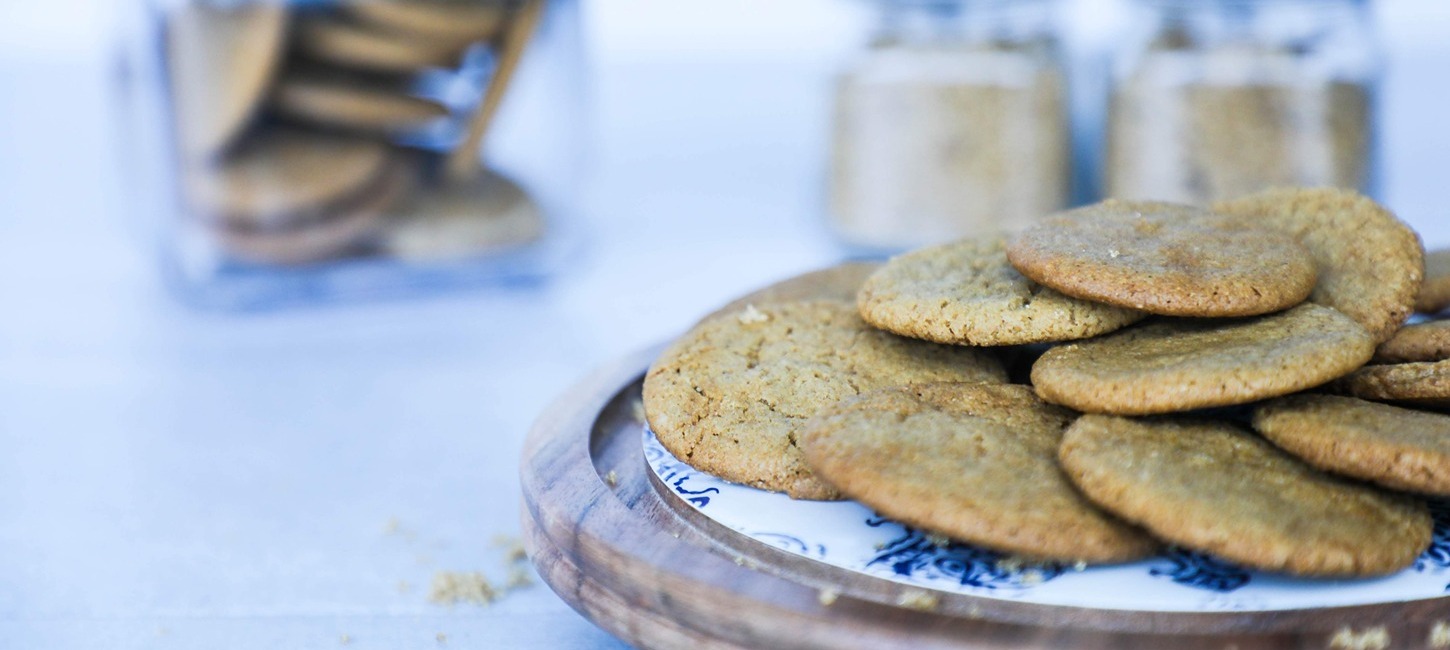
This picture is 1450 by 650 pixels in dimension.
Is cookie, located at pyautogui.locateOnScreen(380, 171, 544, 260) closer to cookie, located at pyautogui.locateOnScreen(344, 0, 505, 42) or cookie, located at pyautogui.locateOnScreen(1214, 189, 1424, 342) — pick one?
cookie, located at pyautogui.locateOnScreen(344, 0, 505, 42)

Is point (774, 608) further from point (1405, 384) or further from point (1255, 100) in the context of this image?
point (1255, 100)

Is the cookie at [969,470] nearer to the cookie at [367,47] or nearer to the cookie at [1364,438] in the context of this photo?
the cookie at [1364,438]

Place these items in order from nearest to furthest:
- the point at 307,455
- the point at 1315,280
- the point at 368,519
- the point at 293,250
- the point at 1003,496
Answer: the point at 1003,496, the point at 1315,280, the point at 368,519, the point at 307,455, the point at 293,250

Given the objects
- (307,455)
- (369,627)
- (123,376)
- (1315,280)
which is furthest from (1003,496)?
(123,376)

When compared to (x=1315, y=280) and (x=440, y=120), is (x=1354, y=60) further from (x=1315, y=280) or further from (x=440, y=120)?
(x=440, y=120)

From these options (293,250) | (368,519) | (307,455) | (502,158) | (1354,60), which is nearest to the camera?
(368,519)

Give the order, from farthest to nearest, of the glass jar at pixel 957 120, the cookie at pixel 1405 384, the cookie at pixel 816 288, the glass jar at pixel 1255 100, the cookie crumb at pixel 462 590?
the glass jar at pixel 957 120, the glass jar at pixel 1255 100, the cookie at pixel 816 288, the cookie crumb at pixel 462 590, the cookie at pixel 1405 384

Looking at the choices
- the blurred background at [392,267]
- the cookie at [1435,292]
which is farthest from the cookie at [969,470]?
the cookie at [1435,292]
